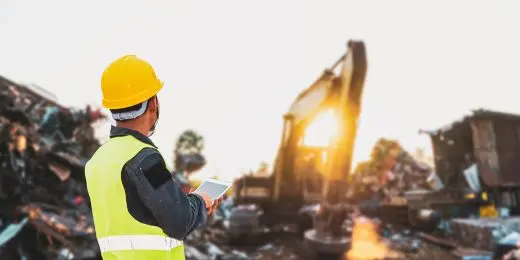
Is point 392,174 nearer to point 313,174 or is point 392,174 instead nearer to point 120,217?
point 313,174

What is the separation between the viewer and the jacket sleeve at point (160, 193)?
1.18m

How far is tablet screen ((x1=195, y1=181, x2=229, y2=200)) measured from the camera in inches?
58.8

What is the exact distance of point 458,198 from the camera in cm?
1079

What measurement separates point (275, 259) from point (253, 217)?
178 cm

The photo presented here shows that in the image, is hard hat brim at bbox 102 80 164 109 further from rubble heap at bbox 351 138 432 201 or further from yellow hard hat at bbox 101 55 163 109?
rubble heap at bbox 351 138 432 201

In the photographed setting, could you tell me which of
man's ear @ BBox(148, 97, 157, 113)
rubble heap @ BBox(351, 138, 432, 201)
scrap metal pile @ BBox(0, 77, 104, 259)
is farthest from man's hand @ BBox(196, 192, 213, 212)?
rubble heap @ BBox(351, 138, 432, 201)

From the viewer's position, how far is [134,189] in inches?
47.7

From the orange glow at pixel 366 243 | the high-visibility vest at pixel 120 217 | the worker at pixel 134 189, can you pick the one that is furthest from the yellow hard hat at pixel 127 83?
the orange glow at pixel 366 243

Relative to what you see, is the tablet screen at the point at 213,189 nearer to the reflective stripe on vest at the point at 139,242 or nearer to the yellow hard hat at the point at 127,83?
the reflective stripe on vest at the point at 139,242

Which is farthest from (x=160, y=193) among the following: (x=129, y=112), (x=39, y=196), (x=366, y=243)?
(x=366, y=243)

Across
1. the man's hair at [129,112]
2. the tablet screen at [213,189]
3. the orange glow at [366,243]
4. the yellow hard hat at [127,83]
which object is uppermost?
A: the yellow hard hat at [127,83]

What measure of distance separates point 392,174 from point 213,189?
16276 millimetres

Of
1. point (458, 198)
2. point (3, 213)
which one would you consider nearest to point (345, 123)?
point (3, 213)

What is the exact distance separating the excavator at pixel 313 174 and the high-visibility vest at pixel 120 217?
497 centimetres
